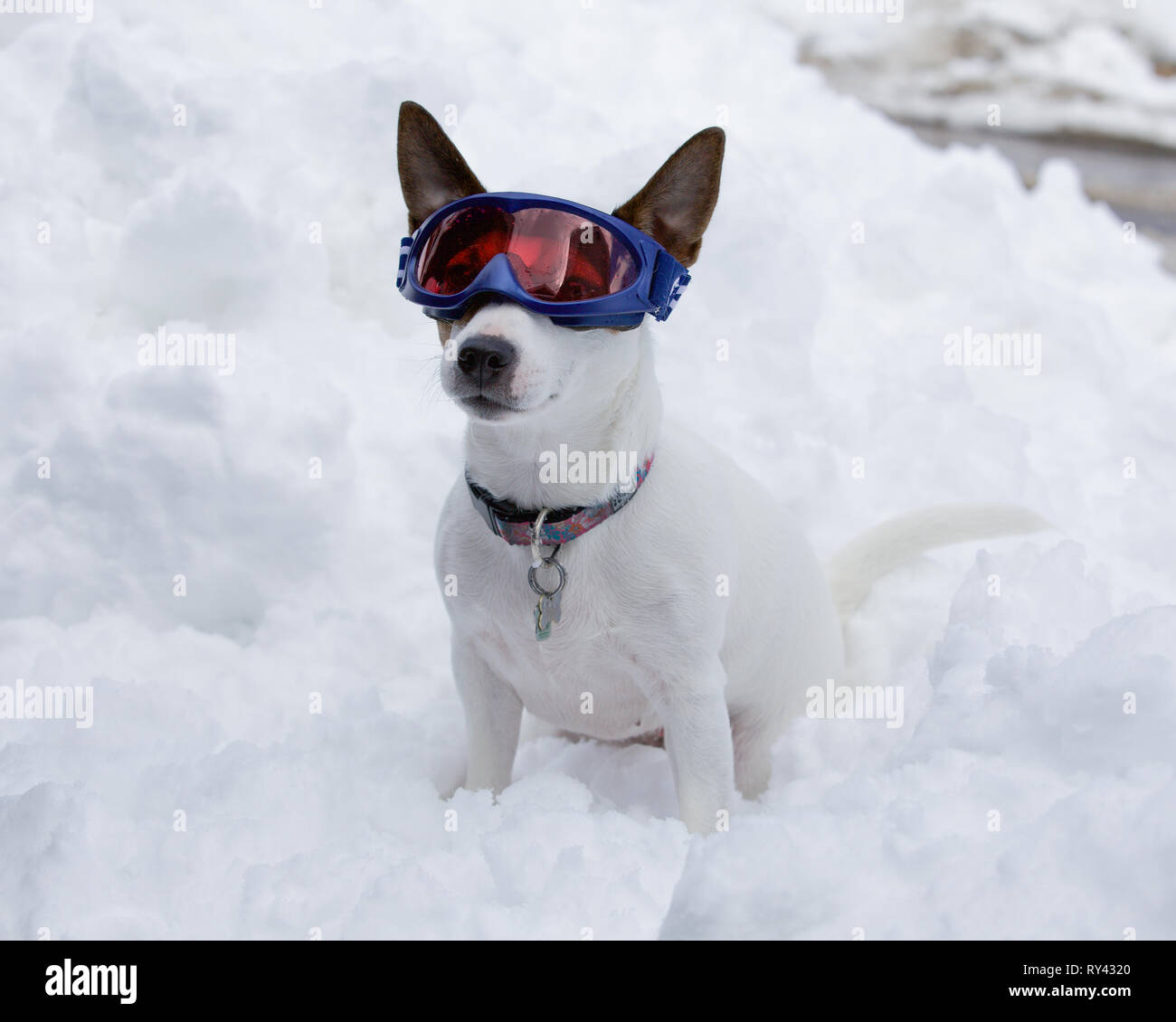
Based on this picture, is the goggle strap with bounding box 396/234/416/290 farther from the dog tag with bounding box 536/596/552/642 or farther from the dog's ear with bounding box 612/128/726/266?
the dog tag with bounding box 536/596/552/642

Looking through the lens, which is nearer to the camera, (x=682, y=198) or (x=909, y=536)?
(x=682, y=198)

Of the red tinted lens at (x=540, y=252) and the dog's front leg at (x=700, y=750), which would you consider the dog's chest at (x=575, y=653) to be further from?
the red tinted lens at (x=540, y=252)

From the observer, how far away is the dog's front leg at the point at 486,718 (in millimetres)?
2254

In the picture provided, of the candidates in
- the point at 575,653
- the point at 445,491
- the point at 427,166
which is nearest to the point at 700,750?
the point at 575,653

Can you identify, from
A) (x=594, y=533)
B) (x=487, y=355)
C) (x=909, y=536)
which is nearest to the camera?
(x=487, y=355)

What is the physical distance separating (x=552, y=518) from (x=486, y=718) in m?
0.56

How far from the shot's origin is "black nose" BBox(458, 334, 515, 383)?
1.73 metres

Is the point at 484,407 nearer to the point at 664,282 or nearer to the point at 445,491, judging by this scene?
the point at 664,282

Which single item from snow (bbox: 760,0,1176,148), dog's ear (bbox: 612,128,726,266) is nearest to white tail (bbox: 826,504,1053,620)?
dog's ear (bbox: 612,128,726,266)

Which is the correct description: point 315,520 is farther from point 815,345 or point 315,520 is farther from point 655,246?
point 815,345

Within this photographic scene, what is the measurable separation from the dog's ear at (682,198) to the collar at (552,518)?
436 millimetres

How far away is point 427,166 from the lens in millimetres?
2043

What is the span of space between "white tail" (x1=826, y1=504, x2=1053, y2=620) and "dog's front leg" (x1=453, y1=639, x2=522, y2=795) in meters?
1.09
